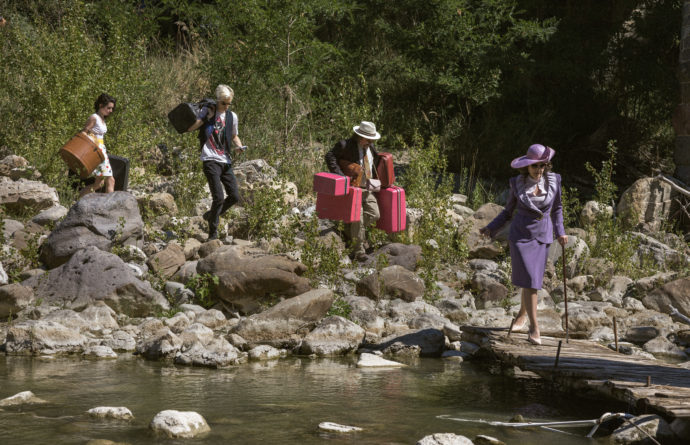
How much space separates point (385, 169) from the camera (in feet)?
32.2

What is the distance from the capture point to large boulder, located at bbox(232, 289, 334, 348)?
24.7ft

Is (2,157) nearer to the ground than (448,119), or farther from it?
nearer to the ground

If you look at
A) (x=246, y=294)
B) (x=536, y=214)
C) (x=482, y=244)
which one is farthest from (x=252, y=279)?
(x=482, y=244)

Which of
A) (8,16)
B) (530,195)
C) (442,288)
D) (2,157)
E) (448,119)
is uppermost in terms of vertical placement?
(8,16)

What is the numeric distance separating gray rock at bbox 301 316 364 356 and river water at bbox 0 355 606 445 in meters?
0.18

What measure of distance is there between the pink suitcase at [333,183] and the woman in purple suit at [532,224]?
2730mm

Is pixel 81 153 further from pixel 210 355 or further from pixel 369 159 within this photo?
pixel 210 355

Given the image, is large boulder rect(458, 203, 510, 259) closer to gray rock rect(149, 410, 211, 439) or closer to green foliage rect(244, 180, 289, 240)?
green foliage rect(244, 180, 289, 240)

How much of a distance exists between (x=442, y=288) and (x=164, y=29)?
428 inches

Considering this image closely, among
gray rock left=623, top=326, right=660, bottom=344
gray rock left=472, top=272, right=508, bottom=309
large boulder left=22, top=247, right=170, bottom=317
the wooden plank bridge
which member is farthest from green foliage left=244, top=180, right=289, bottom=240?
gray rock left=623, top=326, right=660, bottom=344

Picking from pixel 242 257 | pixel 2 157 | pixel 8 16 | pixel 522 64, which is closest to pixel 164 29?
pixel 8 16

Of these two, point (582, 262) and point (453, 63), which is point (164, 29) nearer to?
point (453, 63)

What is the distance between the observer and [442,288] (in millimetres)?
9352

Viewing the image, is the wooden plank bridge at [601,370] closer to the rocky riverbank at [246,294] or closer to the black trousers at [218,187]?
the rocky riverbank at [246,294]
